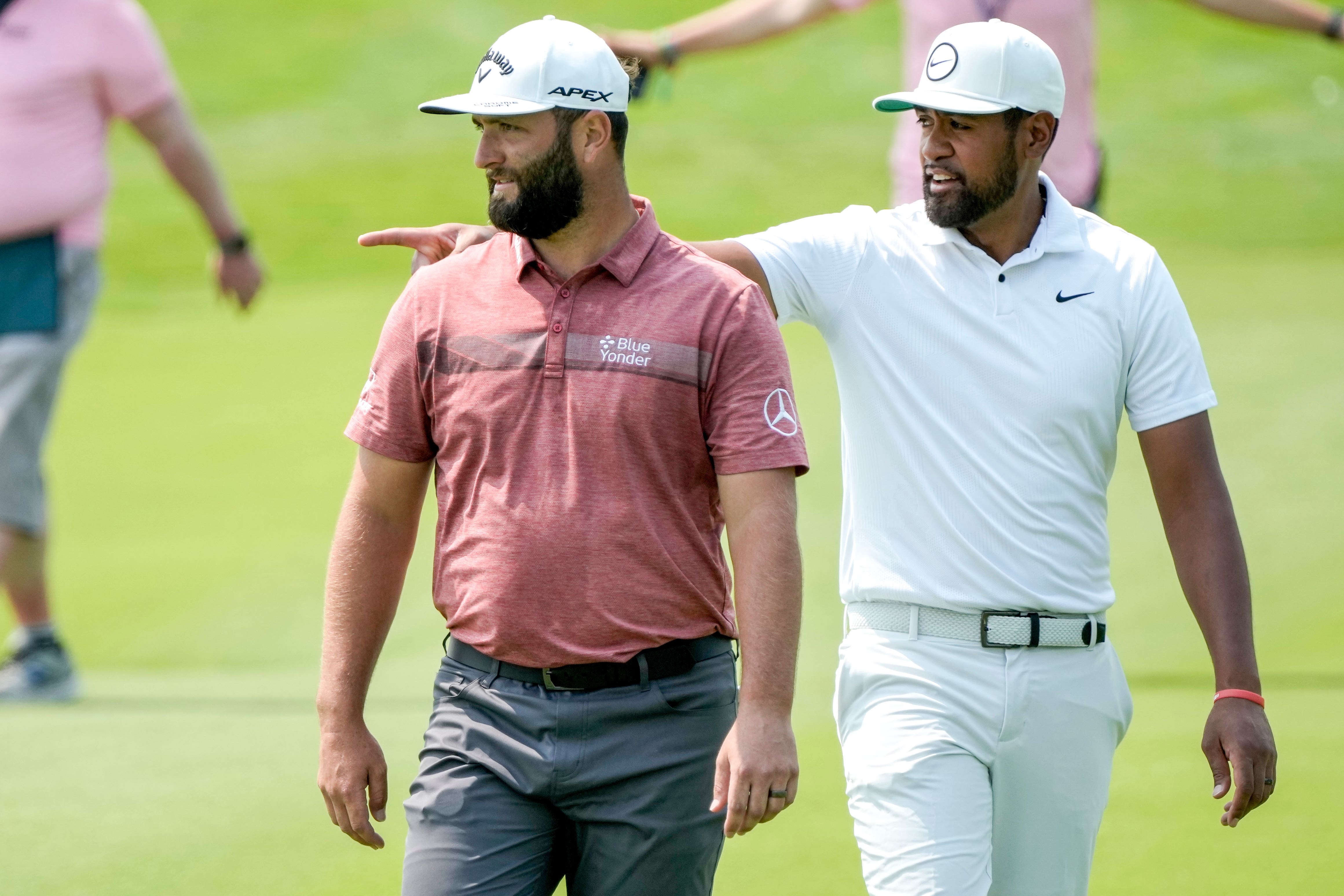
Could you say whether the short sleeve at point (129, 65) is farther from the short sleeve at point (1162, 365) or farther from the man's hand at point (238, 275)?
the short sleeve at point (1162, 365)

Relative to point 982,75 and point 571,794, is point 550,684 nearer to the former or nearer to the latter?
point 571,794

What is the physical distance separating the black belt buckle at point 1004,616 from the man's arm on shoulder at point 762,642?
0.45 metres

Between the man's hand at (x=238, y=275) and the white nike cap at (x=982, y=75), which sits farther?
the man's hand at (x=238, y=275)

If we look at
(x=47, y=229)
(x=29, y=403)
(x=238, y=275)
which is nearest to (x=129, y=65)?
(x=47, y=229)

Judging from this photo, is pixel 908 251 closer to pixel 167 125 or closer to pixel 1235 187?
pixel 167 125

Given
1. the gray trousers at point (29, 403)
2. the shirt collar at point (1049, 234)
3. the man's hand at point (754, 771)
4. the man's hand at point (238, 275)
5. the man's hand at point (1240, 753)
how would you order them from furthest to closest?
the man's hand at point (238, 275) < the gray trousers at point (29, 403) < the shirt collar at point (1049, 234) < the man's hand at point (1240, 753) < the man's hand at point (754, 771)

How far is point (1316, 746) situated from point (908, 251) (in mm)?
2813

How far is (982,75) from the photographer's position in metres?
3.65

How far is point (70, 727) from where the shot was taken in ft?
20.0

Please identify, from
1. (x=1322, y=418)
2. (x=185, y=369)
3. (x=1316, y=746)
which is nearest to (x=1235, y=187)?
(x=1322, y=418)

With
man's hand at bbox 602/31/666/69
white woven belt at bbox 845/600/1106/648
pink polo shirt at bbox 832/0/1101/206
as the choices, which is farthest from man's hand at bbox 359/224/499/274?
pink polo shirt at bbox 832/0/1101/206

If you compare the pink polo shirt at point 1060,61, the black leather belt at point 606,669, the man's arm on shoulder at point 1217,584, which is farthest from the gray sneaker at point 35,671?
the man's arm on shoulder at point 1217,584

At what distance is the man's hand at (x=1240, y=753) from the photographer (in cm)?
338

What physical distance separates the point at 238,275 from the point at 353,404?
4099mm
